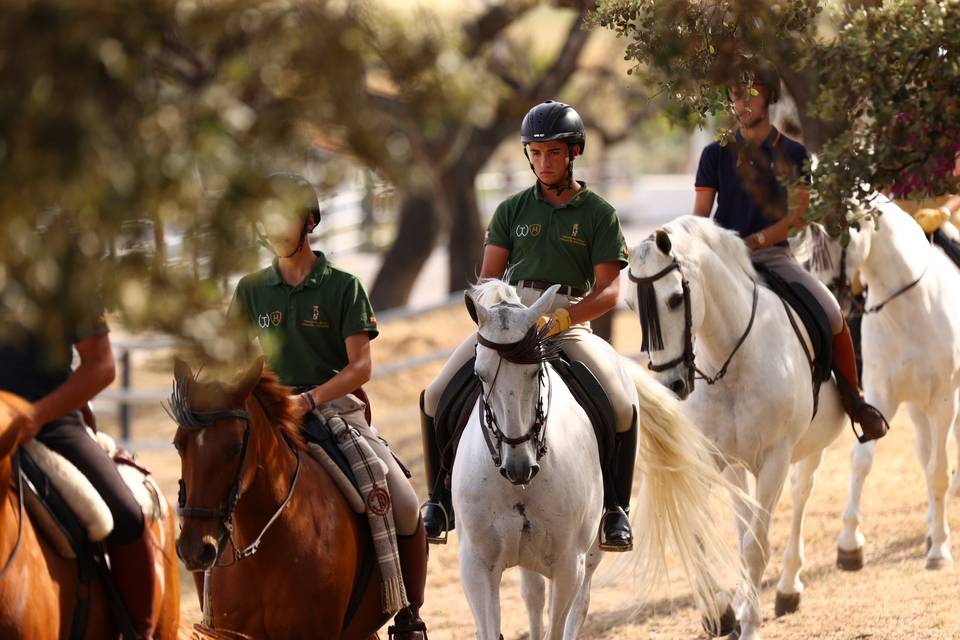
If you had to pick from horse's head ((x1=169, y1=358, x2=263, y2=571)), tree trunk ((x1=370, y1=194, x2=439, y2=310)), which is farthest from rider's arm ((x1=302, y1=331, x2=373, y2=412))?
tree trunk ((x1=370, y1=194, x2=439, y2=310))

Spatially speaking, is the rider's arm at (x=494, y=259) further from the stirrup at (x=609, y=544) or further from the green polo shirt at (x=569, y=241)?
the stirrup at (x=609, y=544)

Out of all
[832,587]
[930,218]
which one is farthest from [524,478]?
[930,218]

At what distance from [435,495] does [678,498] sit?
4.86 ft

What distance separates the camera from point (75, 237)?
112 inches

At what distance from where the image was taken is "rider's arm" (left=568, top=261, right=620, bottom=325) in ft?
22.8

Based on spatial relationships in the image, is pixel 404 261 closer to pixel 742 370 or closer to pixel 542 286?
pixel 742 370

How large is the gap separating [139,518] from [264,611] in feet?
3.50

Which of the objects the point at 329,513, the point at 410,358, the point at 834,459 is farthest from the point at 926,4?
the point at 410,358

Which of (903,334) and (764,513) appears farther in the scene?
(903,334)

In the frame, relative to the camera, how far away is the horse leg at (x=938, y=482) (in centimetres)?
1016

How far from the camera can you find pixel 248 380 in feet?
18.8

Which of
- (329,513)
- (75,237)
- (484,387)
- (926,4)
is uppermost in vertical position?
(926,4)

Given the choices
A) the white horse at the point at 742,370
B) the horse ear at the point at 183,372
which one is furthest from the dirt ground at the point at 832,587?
the horse ear at the point at 183,372

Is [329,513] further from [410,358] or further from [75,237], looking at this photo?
[410,358]
